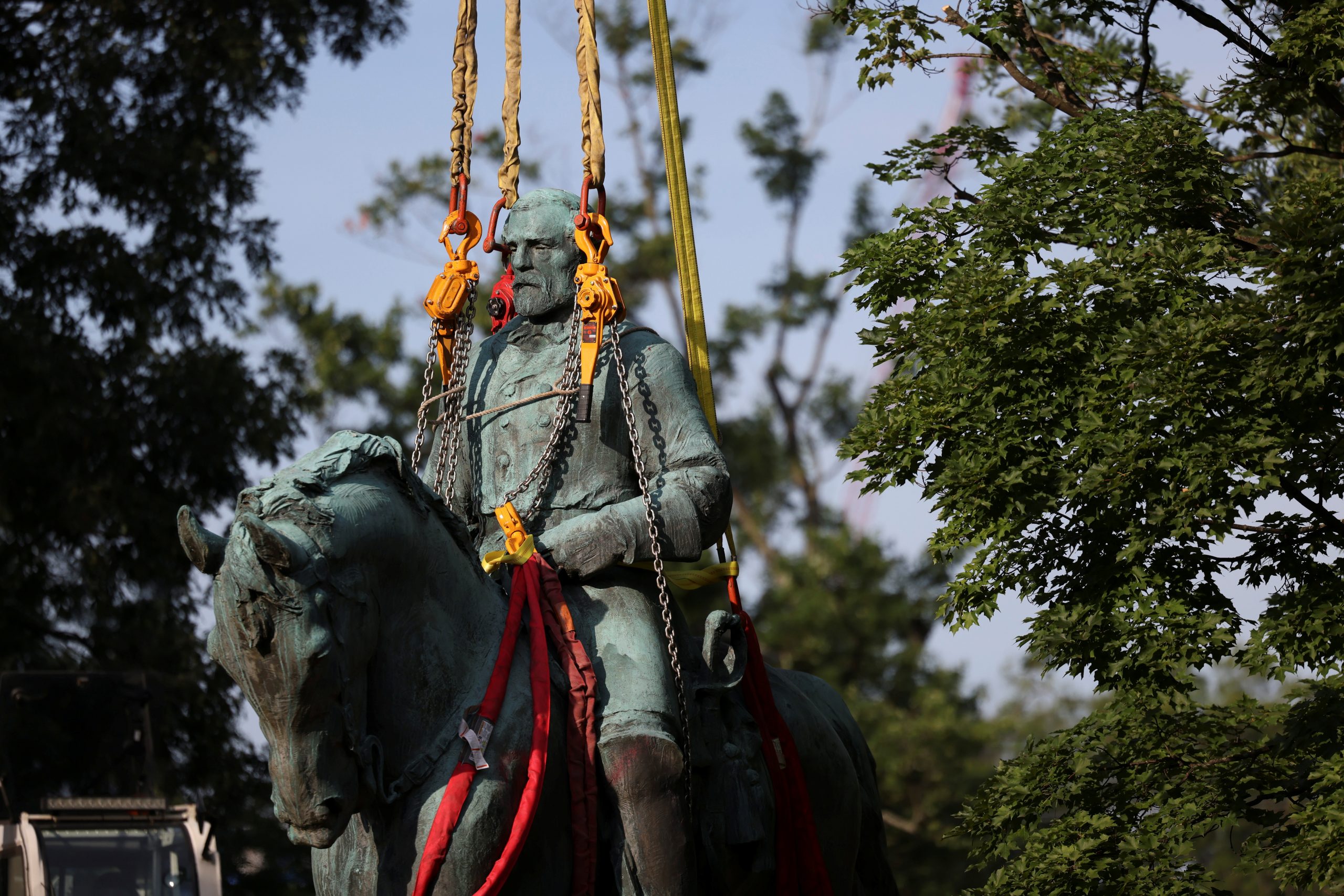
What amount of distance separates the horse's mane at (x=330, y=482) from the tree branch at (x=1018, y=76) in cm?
538

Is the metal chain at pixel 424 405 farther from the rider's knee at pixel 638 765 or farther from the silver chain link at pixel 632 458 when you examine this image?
the rider's knee at pixel 638 765

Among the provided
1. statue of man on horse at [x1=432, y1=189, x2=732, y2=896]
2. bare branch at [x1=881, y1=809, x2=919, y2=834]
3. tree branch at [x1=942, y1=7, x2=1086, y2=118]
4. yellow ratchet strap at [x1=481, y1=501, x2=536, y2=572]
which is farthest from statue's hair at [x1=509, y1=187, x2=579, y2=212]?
bare branch at [x1=881, y1=809, x2=919, y2=834]

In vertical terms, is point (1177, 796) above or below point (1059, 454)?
below

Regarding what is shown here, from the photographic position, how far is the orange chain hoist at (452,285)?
19.6ft

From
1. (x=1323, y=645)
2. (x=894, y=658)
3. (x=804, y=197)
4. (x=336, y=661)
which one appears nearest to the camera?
(x=336, y=661)

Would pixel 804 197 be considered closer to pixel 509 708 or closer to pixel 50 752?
pixel 50 752

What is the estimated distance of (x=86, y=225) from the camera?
1616 cm

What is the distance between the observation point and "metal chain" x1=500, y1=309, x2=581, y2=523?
18.2ft

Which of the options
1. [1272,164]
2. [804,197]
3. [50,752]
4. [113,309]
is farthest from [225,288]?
[804,197]

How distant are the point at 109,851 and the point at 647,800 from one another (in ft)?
29.9

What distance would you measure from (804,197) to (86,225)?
53.4 feet

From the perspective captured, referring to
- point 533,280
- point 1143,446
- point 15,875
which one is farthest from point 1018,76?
point 15,875

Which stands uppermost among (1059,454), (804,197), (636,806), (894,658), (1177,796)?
(804,197)

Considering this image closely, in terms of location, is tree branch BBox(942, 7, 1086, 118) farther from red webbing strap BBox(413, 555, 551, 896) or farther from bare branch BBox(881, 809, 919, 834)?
bare branch BBox(881, 809, 919, 834)
